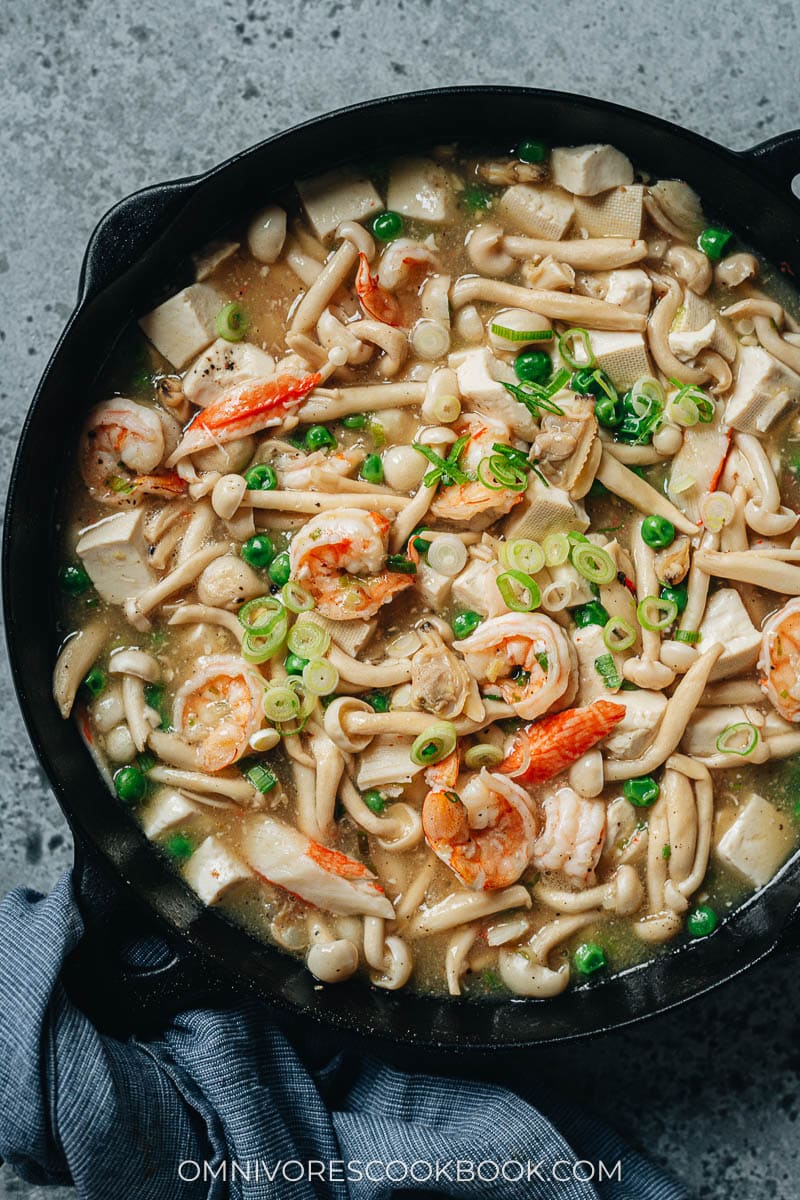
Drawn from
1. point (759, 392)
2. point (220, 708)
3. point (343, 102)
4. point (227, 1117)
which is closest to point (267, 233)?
point (343, 102)

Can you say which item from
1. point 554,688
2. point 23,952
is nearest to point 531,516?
point 554,688

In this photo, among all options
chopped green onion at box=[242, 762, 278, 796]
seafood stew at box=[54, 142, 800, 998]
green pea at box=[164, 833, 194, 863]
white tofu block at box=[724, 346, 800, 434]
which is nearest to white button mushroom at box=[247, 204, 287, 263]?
seafood stew at box=[54, 142, 800, 998]

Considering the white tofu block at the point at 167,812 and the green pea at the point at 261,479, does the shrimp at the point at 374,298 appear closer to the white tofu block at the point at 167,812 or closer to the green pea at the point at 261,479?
the green pea at the point at 261,479

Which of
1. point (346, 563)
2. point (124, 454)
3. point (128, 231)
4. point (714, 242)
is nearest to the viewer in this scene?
point (128, 231)

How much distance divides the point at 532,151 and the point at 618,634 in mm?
1599

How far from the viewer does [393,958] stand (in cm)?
364

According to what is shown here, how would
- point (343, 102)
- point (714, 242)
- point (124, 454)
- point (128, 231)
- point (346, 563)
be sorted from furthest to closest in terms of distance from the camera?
point (343, 102)
point (714, 242)
point (124, 454)
point (346, 563)
point (128, 231)

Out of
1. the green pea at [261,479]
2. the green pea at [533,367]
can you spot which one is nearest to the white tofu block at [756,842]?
the green pea at [533,367]

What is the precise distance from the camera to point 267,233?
12.0 feet

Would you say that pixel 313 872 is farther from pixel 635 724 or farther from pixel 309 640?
pixel 635 724

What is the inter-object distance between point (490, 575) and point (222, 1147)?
2018mm

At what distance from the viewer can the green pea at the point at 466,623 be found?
3656 millimetres

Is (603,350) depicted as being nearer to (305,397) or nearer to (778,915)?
(305,397)

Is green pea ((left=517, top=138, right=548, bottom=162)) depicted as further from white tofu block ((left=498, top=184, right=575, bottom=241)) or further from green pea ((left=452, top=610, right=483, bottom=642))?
green pea ((left=452, top=610, right=483, bottom=642))
